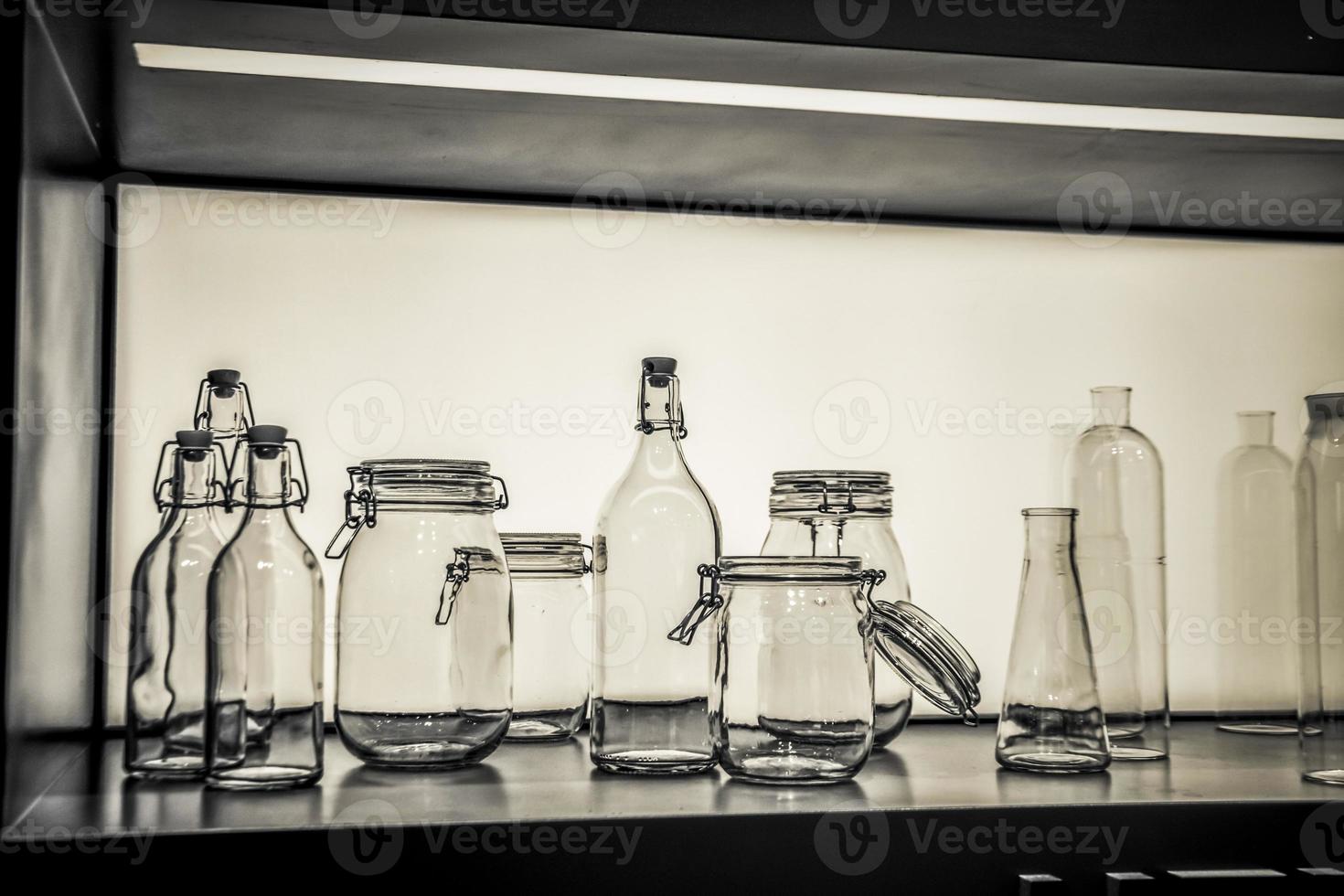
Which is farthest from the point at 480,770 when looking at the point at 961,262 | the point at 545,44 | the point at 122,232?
the point at 961,262

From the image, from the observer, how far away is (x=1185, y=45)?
2.89 ft

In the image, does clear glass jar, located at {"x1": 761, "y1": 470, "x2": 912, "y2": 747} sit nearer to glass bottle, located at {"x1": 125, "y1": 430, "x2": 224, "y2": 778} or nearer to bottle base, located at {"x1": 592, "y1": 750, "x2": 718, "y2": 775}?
bottle base, located at {"x1": 592, "y1": 750, "x2": 718, "y2": 775}

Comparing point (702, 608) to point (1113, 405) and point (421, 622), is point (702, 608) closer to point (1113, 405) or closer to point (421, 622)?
point (421, 622)

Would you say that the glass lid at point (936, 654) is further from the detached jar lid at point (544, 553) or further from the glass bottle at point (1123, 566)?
the detached jar lid at point (544, 553)

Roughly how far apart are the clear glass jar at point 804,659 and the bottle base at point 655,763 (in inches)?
1.4

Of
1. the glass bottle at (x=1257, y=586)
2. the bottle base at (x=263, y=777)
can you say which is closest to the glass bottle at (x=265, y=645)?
the bottle base at (x=263, y=777)

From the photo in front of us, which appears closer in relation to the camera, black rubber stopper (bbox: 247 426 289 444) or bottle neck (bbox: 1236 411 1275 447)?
black rubber stopper (bbox: 247 426 289 444)

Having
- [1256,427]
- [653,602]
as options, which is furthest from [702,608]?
[1256,427]

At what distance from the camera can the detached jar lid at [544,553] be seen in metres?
1.12

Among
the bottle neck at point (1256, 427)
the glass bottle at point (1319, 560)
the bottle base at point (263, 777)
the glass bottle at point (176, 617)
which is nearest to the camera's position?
the bottle base at point (263, 777)

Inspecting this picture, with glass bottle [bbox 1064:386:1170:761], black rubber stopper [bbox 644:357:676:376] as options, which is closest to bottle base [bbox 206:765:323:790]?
black rubber stopper [bbox 644:357:676:376]

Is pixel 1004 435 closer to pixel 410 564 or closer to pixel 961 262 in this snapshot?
pixel 961 262

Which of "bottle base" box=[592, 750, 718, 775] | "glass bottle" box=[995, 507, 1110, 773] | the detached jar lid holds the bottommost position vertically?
"bottle base" box=[592, 750, 718, 775]

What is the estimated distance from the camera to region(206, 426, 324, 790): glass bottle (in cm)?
86
